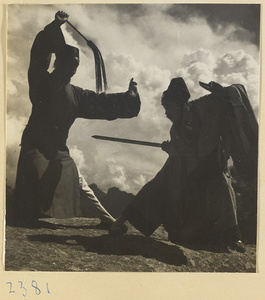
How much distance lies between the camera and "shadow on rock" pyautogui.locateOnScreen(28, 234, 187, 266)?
14.2 feet

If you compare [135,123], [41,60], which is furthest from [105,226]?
[41,60]

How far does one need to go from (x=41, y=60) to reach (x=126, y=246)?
1.91 meters

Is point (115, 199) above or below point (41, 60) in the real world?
below

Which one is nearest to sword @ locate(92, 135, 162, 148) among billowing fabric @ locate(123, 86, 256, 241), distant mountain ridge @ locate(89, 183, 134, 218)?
billowing fabric @ locate(123, 86, 256, 241)

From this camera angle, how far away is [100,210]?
4.53m

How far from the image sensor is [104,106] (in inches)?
181

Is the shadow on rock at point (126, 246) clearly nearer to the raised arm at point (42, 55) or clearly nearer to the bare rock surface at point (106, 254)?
the bare rock surface at point (106, 254)

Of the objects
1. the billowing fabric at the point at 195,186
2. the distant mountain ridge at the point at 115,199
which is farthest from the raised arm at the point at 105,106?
the distant mountain ridge at the point at 115,199

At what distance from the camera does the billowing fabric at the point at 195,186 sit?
4.43 metres

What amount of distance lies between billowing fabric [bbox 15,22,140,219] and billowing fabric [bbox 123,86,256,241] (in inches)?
17.6

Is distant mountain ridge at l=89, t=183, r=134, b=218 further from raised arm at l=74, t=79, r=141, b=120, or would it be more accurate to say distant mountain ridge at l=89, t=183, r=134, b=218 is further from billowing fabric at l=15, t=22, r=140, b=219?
raised arm at l=74, t=79, r=141, b=120

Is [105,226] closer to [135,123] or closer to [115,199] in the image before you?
[115,199]
